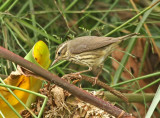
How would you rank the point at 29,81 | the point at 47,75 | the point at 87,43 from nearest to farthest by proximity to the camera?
the point at 47,75, the point at 29,81, the point at 87,43

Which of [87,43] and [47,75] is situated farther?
[87,43]

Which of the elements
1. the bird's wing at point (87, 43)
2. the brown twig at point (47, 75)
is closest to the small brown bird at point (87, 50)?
the bird's wing at point (87, 43)

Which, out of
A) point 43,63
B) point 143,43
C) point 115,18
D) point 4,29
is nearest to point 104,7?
point 115,18

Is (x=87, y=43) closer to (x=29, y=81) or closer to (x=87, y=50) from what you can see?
(x=87, y=50)

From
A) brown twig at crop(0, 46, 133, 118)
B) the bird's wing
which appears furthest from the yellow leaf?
the bird's wing

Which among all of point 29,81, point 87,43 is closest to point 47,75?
point 29,81

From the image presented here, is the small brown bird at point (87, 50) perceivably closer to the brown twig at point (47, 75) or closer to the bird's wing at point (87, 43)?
the bird's wing at point (87, 43)

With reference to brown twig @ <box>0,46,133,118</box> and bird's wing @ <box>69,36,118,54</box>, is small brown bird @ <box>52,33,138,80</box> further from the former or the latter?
brown twig @ <box>0,46,133,118</box>
